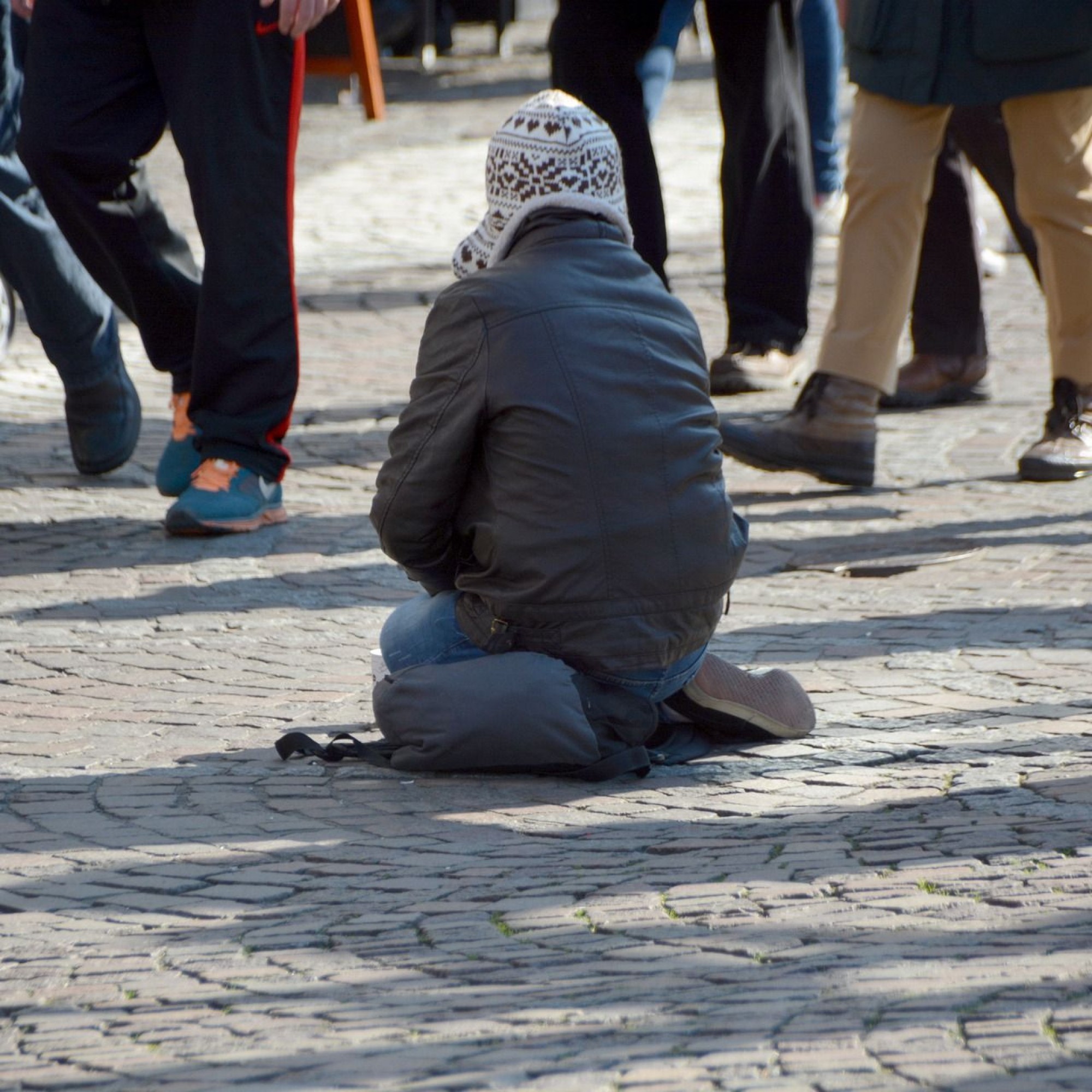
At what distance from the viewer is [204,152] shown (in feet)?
17.5

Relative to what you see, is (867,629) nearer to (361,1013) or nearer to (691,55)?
(361,1013)

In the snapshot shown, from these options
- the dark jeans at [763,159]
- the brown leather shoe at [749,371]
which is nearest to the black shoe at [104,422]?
the brown leather shoe at [749,371]

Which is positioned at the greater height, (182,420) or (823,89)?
(823,89)

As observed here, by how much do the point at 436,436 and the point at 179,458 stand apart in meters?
2.16

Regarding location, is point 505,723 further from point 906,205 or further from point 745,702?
point 906,205

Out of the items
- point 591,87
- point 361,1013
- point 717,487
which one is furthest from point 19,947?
point 591,87

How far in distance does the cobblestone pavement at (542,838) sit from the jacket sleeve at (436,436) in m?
0.47

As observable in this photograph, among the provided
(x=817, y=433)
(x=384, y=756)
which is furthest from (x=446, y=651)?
(x=817, y=433)

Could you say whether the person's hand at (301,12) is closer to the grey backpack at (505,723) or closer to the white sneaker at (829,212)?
the grey backpack at (505,723)

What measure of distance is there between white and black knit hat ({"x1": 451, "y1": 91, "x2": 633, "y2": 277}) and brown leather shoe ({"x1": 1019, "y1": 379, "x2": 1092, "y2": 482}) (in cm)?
252

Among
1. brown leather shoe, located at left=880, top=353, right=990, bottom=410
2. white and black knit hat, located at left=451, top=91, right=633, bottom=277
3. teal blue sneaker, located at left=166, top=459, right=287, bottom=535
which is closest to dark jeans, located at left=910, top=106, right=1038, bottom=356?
brown leather shoe, located at left=880, top=353, right=990, bottom=410

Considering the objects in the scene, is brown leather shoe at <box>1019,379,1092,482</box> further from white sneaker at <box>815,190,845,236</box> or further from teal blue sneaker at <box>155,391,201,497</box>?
white sneaker at <box>815,190,845,236</box>

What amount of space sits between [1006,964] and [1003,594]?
237 cm

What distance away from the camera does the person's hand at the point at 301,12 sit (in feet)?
17.1
